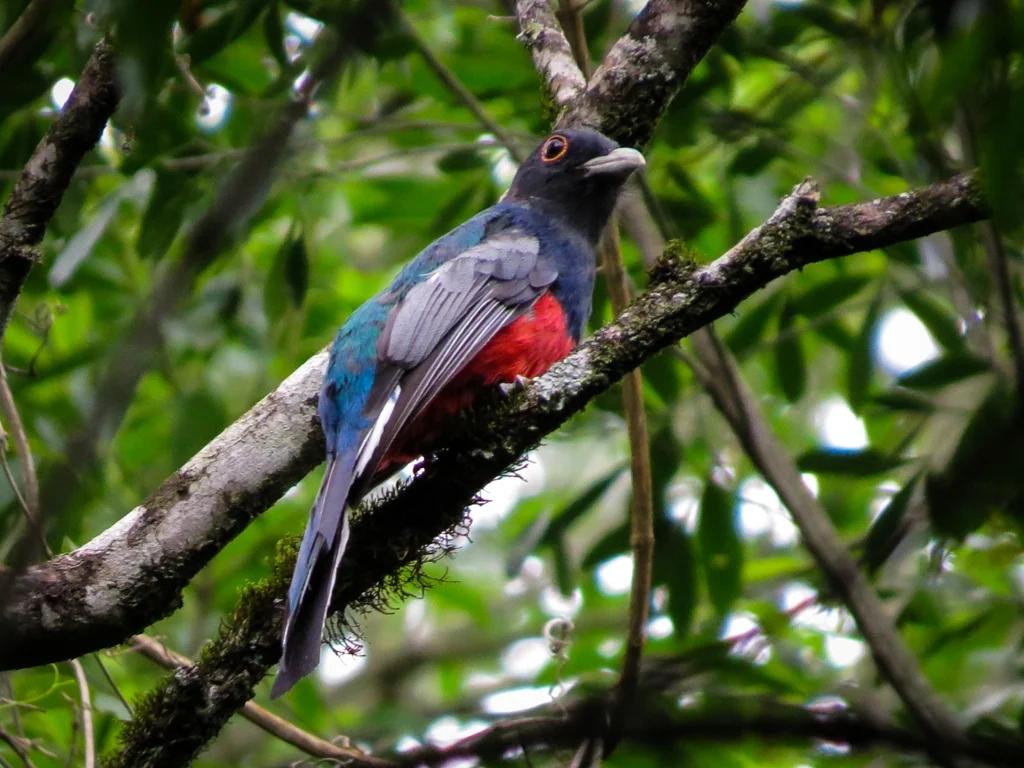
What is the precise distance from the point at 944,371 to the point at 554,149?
5.65 feet

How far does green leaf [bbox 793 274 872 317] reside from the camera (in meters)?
6.09

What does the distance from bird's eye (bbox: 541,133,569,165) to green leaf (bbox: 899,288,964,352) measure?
5.93ft

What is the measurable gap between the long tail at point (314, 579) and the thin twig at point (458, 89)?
7.61 ft

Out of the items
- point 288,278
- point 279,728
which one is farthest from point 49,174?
point 288,278

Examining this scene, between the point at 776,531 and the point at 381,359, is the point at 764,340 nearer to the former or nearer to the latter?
the point at 381,359

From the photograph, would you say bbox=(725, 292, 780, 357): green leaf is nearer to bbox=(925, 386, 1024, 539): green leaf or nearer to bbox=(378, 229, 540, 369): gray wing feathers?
bbox=(378, 229, 540, 369): gray wing feathers

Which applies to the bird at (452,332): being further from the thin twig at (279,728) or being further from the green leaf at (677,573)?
the green leaf at (677,573)

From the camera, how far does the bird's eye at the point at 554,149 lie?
5023 mm

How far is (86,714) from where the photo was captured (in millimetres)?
4410

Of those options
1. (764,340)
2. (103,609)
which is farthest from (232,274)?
(103,609)

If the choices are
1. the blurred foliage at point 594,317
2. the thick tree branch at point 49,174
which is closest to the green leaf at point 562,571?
the blurred foliage at point 594,317

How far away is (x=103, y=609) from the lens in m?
3.54

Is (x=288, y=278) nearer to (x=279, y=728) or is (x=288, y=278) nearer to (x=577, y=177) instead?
(x=577, y=177)

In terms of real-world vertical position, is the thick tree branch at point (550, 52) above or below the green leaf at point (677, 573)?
above
